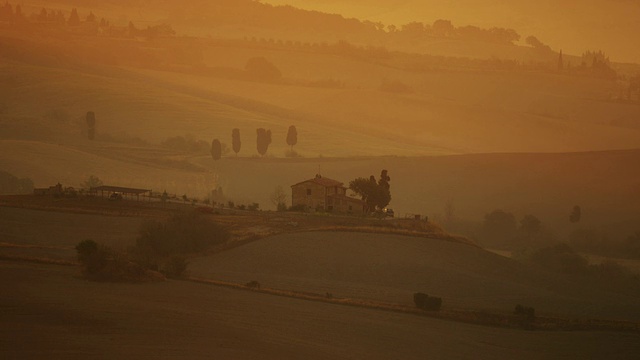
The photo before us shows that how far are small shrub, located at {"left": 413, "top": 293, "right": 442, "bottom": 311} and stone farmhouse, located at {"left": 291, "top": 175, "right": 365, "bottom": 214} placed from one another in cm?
2546

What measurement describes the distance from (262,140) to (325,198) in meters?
49.0

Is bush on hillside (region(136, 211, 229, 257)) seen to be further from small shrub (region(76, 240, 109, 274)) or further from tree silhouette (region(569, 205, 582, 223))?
tree silhouette (region(569, 205, 582, 223))

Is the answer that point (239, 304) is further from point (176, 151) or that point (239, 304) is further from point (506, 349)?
point (176, 151)

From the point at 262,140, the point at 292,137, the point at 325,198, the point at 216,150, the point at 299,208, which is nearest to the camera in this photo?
the point at 299,208

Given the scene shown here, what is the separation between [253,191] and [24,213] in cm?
4505

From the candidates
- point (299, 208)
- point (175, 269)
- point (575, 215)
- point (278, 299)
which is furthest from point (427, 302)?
point (575, 215)

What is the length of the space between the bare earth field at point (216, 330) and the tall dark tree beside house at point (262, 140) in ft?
250

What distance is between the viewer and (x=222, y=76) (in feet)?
593

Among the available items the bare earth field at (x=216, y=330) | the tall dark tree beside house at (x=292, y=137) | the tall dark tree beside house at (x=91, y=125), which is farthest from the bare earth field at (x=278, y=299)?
the tall dark tree beside house at (x=292, y=137)

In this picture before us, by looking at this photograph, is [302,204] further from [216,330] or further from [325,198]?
[216,330]

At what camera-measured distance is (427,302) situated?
147ft

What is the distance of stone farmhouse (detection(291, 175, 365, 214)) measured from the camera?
71.4m

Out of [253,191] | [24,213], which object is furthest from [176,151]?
[24,213]

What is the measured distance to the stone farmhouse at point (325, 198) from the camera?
7138 cm
